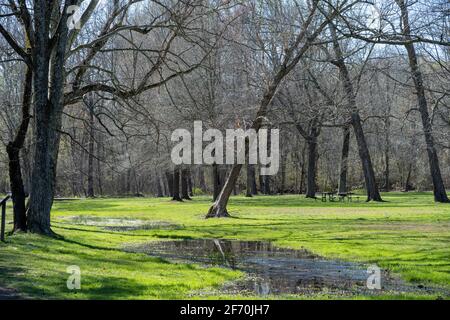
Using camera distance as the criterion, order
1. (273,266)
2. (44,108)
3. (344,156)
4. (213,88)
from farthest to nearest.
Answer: (344,156) → (213,88) → (44,108) → (273,266)

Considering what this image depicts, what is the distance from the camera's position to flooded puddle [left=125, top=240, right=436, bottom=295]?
411 inches

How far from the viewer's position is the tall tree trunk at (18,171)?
17781 mm

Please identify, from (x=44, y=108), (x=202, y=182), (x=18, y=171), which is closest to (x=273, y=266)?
(x=44, y=108)

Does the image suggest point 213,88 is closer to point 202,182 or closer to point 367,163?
point 367,163

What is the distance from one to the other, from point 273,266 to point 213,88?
88.8 feet

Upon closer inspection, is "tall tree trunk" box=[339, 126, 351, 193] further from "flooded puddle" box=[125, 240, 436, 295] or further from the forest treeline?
"flooded puddle" box=[125, 240, 436, 295]

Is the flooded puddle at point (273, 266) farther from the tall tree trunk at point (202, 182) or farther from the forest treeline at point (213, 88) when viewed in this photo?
the tall tree trunk at point (202, 182)

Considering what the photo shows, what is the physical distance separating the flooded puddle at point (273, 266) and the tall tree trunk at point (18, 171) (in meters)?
3.41

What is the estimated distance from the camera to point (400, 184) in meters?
77.2

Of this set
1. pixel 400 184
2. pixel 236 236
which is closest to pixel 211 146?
pixel 236 236

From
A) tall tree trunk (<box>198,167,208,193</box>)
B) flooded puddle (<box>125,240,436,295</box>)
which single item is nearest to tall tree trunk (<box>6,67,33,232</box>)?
flooded puddle (<box>125,240,436,295</box>)

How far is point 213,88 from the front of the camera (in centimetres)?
3956

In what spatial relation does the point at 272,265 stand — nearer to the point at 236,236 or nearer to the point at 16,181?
the point at 236,236
